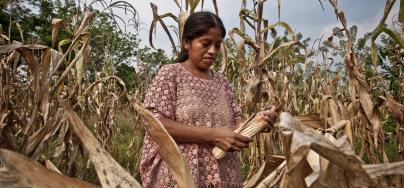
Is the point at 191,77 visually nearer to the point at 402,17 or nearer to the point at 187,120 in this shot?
the point at 187,120

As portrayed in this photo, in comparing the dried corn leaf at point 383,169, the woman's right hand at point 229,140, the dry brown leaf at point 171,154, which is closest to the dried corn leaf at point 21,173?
the dry brown leaf at point 171,154

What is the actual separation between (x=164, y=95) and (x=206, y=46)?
0.73ft

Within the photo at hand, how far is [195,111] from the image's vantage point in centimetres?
148

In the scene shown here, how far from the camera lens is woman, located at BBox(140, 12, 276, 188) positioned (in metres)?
1.41

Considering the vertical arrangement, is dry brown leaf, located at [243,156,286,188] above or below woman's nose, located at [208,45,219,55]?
below

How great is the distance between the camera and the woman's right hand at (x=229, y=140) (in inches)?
50.7

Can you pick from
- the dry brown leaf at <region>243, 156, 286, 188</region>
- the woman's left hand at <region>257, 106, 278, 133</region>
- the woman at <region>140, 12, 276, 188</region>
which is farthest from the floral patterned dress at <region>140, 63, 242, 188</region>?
the dry brown leaf at <region>243, 156, 286, 188</region>

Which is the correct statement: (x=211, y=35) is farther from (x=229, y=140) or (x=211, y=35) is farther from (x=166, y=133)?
(x=166, y=133)

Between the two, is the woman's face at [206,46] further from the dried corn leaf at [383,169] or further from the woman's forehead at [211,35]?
the dried corn leaf at [383,169]

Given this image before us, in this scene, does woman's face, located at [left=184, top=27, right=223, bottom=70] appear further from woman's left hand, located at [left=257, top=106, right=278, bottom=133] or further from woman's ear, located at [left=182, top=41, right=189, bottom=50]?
woman's left hand, located at [left=257, top=106, right=278, bottom=133]

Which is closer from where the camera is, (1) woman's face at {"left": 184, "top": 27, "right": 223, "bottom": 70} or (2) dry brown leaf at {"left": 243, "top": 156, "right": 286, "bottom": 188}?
(2) dry brown leaf at {"left": 243, "top": 156, "right": 286, "bottom": 188}

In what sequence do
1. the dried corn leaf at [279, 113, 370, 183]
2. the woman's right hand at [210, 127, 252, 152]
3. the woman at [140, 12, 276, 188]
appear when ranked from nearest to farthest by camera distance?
the dried corn leaf at [279, 113, 370, 183] → the woman's right hand at [210, 127, 252, 152] → the woman at [140, 12, 276, 188]

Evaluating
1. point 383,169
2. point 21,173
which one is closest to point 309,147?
point 383,169

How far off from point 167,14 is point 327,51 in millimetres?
2345
